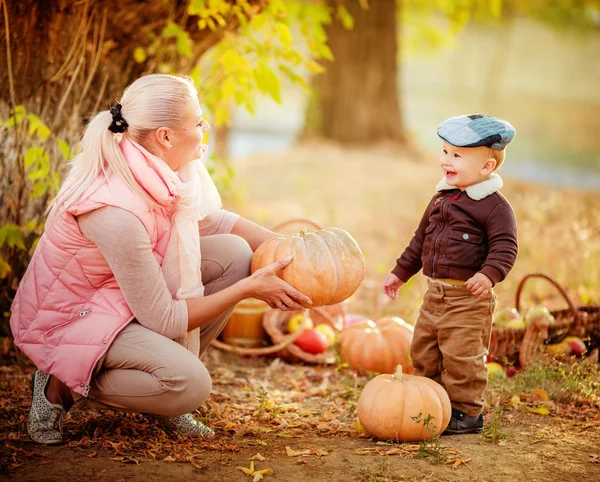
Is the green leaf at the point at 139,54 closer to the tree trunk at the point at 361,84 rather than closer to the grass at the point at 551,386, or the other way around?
the grass at the point at 551,386

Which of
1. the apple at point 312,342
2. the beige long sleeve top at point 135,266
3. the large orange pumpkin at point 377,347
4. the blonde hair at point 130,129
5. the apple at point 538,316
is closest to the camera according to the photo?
the beige long sleeve top at point 135,266

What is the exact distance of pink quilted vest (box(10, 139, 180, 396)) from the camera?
10.0 feet

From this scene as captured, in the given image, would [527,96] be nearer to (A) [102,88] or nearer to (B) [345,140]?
(B) [345,140]

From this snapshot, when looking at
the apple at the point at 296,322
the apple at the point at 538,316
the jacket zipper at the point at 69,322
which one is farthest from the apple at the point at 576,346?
the jacket zipper at the point at 69,322

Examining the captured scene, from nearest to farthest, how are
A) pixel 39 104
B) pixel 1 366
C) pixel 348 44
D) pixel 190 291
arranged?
pixel 190 291 → pixel 1 366 → pixel 39 104 → pixel 348 44

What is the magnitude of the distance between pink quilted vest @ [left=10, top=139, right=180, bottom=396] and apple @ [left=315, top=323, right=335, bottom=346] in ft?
6.48

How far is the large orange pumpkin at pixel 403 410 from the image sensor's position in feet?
10.6

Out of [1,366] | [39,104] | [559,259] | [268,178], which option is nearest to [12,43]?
[39,104]

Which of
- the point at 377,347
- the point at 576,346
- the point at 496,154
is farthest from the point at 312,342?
the point at 496,154

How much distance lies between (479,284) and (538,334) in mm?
1387

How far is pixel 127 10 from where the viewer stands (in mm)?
4570

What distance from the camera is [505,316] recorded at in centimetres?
470

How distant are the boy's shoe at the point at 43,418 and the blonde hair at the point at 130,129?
807 mm

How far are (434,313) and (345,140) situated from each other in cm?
938
